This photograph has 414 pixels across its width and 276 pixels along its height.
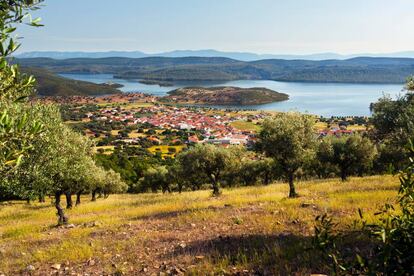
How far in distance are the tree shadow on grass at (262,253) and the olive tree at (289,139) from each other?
13.3m

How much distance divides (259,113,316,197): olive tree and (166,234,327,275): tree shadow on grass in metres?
13.3

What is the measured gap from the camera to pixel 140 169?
281 feet

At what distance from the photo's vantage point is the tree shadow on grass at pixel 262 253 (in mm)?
8914

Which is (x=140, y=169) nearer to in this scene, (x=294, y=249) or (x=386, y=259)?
(x=294, y=249)

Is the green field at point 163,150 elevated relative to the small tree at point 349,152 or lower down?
lower down

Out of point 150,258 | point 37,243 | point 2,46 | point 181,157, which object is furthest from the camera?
point 181,157

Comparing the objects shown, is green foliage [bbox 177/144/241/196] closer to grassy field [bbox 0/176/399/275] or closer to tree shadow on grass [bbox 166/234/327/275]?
grassy field [bbox 0/176/399/275]

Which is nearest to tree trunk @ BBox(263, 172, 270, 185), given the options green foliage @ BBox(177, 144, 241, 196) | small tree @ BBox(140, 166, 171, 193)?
small tree @ BBox(140, 166, 171, 193)

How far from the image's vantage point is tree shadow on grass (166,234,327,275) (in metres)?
8.91

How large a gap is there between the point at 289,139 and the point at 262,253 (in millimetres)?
15308

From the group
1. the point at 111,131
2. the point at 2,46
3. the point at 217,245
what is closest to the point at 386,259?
the point at 2,46

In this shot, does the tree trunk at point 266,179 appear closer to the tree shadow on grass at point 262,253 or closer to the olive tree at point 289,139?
the olive tree at point 289,139

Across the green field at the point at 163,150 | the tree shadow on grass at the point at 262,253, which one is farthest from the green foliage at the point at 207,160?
the green field at the point at 163,150

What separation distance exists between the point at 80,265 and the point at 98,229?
22.1ft
